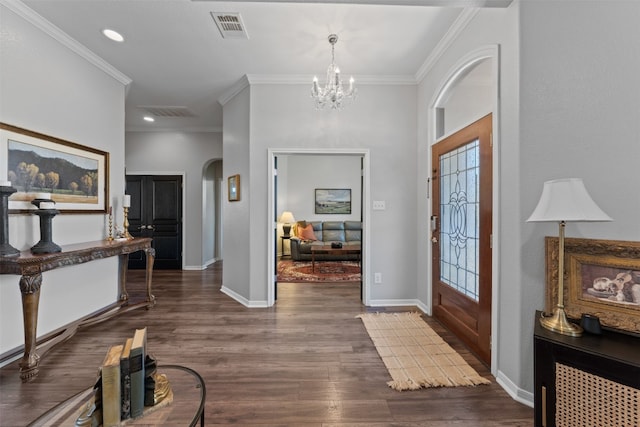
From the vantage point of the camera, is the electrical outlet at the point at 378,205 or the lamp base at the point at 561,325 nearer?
the lamp base at the point at 561,325

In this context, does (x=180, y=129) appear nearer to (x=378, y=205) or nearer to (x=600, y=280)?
(x=378, y=205)

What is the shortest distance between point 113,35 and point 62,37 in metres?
0.51

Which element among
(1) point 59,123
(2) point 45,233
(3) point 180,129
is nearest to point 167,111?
(3) point 180,129

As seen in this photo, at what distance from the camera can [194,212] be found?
5754mm

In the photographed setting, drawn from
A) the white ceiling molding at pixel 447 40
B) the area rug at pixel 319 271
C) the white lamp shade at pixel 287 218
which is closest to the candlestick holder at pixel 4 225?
the area rug at pixel 319 271

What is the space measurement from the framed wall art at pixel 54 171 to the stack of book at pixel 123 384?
A: 7.44 feet

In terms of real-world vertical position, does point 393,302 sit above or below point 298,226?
below

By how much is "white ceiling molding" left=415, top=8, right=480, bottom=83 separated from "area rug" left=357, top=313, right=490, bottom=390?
2869 mm

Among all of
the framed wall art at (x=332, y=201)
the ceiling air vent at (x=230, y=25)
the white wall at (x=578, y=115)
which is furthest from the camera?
the framed wall art at (x=332, y=201)

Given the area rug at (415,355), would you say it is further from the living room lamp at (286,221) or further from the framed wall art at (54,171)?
the living room lamp at (286,221)

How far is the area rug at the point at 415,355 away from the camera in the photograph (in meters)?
1.98

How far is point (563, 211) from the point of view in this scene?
1.36 metres

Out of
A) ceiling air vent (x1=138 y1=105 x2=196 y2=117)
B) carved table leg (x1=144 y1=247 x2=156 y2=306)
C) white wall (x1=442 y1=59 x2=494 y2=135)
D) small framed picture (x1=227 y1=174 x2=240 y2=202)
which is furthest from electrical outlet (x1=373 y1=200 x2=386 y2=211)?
ceiling air vent (x1=138 y1=105 x2=196 y2=117)

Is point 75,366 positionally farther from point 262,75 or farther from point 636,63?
point 636,63
